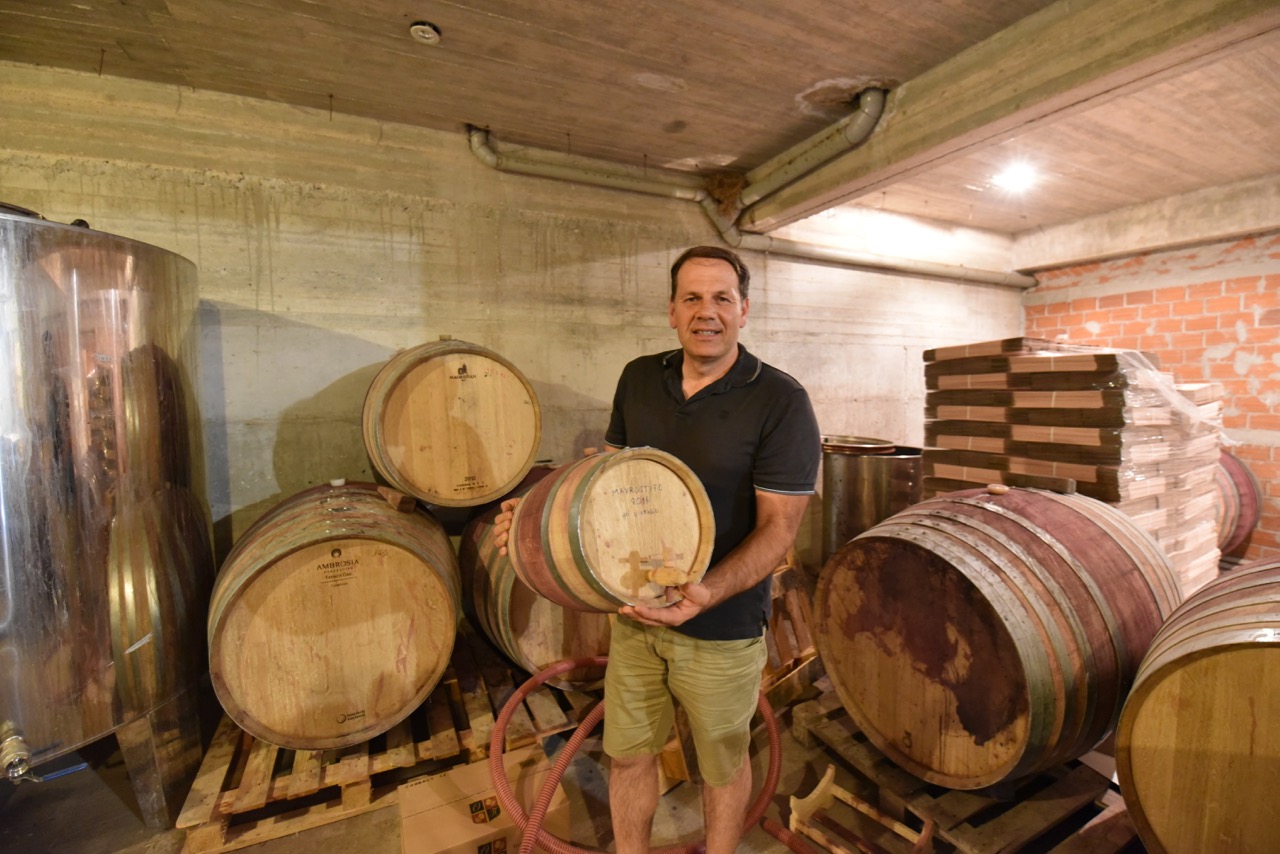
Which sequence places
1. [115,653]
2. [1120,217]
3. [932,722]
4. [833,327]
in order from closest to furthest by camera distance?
[115,653]
[932,722]
[833,327]
[1120,217]

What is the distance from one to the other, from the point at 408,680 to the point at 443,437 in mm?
1126

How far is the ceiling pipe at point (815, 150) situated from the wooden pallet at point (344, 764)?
3731mm

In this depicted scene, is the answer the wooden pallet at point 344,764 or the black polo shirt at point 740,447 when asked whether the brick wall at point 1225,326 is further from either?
the wooden pallet at point 344,764

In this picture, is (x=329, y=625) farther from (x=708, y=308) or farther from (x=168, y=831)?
(x=708, y=308)

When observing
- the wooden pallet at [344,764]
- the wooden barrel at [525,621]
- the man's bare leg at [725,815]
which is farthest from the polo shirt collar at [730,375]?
the wooden pallet at [344,764]

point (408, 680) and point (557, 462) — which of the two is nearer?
point (408, 680)

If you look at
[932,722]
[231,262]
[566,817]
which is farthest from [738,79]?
[566,817]

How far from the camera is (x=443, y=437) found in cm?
268

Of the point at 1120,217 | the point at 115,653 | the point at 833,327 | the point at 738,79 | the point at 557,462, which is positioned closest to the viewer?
the point at 115,653

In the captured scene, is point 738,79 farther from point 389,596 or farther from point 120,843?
point 120,843

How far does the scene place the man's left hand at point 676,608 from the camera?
1.54 m

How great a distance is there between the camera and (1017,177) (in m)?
4.70

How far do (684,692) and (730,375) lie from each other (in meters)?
1.20

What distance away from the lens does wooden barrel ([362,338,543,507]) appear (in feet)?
8.51
